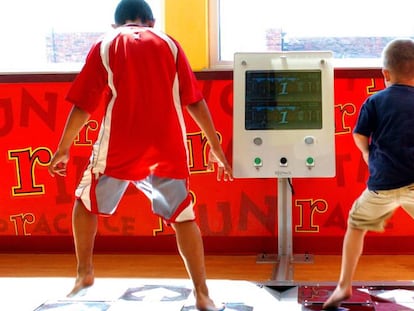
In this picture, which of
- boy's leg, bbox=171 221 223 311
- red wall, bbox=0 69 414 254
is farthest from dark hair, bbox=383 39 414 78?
red wall, bbox=0 69 414 254

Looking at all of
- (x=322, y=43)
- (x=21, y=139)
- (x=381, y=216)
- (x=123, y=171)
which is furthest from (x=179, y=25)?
(x=381, y=216)


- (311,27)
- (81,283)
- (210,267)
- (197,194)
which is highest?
(311,27)

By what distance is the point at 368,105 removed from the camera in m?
2.63

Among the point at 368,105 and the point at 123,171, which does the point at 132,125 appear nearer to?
the point at 123,171

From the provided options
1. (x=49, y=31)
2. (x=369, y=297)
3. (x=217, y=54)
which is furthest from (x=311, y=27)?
(x=369, y=297)

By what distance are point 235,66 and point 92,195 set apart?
1175 millimetres

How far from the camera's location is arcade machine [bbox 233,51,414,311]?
11.0 feet

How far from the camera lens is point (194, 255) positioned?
2.66m

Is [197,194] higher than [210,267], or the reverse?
[197,194]

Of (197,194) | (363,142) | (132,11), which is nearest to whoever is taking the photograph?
(363,142)

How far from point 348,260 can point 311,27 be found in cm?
181

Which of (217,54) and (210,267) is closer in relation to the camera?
(210,267)

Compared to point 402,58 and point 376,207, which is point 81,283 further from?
point 402,58

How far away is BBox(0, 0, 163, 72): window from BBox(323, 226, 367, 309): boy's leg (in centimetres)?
221
